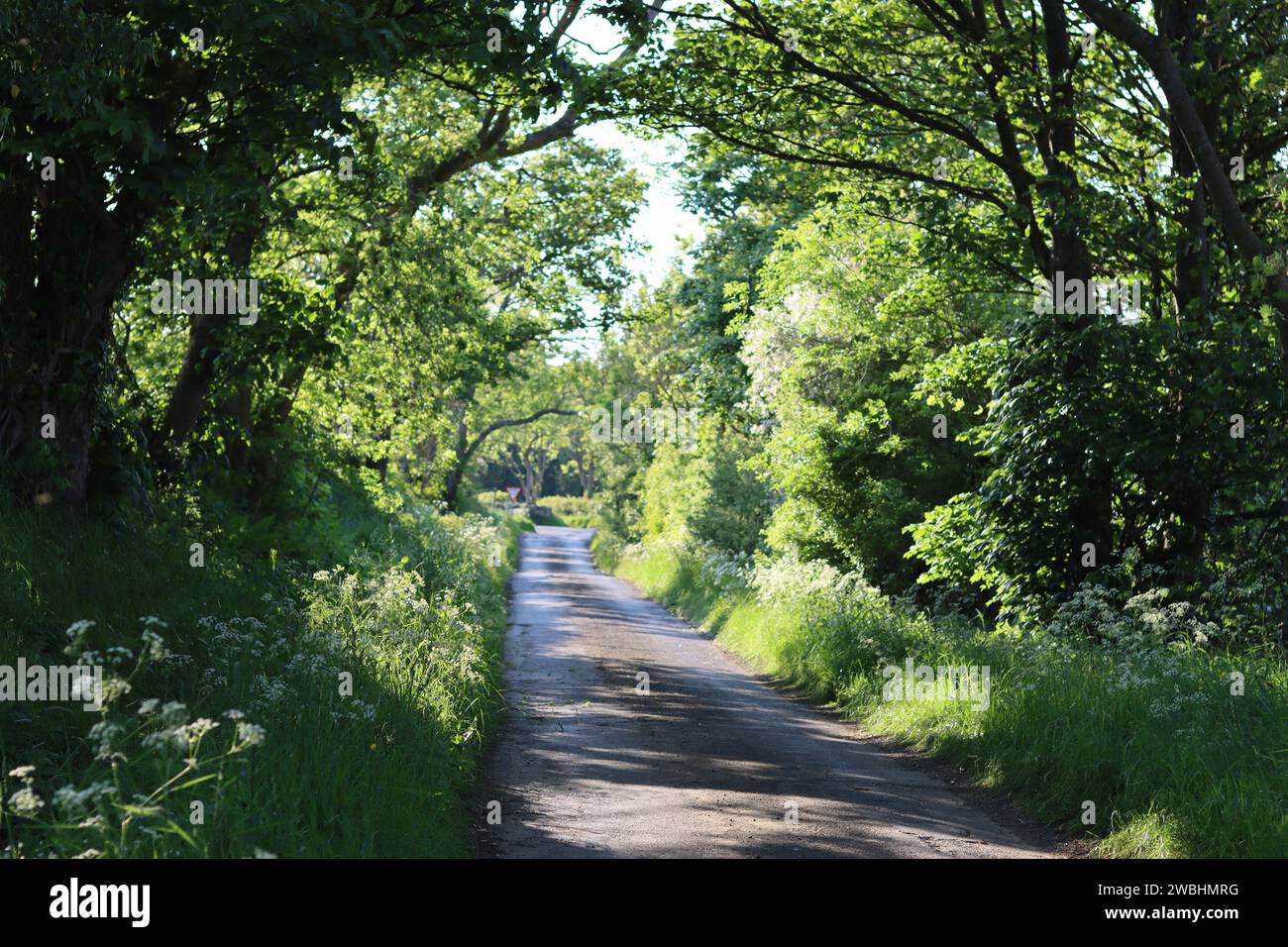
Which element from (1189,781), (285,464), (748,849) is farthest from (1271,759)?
(285,464)

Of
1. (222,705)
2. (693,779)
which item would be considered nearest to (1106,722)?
(693,779)

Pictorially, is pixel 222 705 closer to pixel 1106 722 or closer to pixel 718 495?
pixel 1106 722

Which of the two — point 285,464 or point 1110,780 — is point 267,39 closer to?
point 1110,780

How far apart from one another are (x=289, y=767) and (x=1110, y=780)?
17.8ft

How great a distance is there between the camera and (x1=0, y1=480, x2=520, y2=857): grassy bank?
550cm

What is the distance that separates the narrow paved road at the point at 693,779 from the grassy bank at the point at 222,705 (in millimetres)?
538

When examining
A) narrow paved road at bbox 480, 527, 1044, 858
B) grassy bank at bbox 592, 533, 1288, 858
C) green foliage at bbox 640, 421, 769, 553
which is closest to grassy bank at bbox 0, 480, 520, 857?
narrow paved road at bbox 480, 527, 1044, 858

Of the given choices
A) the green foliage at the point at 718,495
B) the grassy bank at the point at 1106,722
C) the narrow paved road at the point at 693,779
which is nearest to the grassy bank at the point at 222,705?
the narrow paved road at the point at 693,779

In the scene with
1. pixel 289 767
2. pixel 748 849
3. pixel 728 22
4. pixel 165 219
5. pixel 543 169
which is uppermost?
pixel 543 169

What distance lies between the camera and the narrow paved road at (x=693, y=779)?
300 inches

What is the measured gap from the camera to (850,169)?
631 inches

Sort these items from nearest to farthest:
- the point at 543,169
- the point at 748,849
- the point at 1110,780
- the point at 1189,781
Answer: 1. the point at 748,849
2. the point at 1189,781
3. the point at 1110,780
4. the point at 543,169

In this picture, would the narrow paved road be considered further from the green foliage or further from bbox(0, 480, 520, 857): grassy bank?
the green foliage

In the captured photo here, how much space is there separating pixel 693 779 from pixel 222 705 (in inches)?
145
